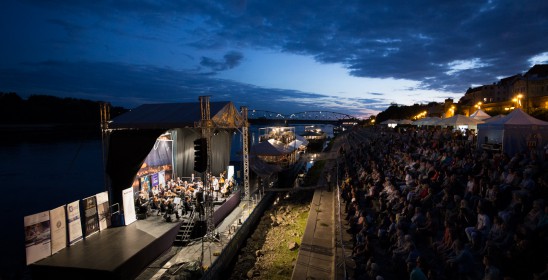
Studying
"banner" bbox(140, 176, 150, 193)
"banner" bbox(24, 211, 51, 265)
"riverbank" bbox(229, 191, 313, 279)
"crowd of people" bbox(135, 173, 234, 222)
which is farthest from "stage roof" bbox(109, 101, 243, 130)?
"riverbank" bbox(229, 191, 313, 279)

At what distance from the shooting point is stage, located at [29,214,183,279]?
27.8ft

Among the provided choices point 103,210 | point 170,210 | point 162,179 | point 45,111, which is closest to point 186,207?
point 170,210

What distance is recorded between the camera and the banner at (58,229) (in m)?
9.27

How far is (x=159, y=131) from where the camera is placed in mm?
13422

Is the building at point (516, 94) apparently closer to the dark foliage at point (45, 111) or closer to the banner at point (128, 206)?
the banner at point (128, 206)

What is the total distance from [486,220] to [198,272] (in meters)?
7.84

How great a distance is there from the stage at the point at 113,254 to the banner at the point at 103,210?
0.91 ft

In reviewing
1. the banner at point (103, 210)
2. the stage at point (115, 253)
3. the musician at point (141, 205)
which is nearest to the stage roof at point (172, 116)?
the banner at point (103, 210)

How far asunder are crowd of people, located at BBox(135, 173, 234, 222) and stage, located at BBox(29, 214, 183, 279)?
1.05 meters

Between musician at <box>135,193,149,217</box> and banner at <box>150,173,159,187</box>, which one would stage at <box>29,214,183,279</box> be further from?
banner at <box>150,173,159,187</box>

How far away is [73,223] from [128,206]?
7.39ft

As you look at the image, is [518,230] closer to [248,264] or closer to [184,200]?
[248,264]

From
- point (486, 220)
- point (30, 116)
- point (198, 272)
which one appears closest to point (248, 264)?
point (198, 272)

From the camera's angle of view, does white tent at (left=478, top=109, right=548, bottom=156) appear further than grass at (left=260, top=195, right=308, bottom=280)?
Yes
